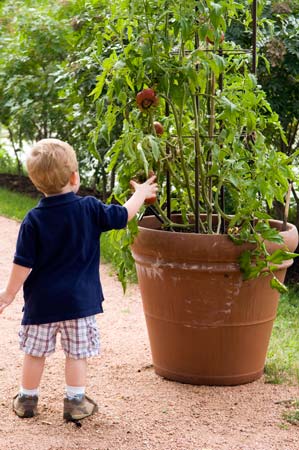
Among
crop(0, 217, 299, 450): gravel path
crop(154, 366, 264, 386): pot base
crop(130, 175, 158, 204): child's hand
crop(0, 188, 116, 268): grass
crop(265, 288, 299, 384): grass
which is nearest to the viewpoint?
crop(0, 217, 299, 450): gravel path

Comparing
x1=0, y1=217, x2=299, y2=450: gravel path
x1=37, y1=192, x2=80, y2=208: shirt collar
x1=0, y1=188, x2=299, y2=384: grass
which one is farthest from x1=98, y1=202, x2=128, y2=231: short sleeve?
x1=0, y1=188, x2=299, y2=384: grass

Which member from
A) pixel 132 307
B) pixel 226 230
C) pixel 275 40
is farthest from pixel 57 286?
pixel 275 40

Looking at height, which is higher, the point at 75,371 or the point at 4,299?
the point at 4,299

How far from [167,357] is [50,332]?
0.75 m

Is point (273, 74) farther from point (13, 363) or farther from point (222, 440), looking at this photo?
point (222, 440)

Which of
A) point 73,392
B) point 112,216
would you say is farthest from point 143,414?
point 112,216

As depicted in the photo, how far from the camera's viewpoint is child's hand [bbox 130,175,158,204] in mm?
3564

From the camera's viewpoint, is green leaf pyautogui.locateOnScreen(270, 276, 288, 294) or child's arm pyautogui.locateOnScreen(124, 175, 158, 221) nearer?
child's arm pyautogui.locateOnScreen(124, 175, 158, 221)

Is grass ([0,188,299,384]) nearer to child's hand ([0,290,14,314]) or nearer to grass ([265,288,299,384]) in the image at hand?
grass ([265,288,299,384])

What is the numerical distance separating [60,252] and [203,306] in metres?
0.79

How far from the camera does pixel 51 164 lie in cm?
332

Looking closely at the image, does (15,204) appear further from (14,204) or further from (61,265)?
(61,265)

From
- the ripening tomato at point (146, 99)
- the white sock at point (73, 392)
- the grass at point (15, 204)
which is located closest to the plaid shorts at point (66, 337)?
the white sock at point (73, 392)

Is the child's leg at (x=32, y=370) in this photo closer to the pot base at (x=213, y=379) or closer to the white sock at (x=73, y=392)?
the white sock at (x=73, y=392)
